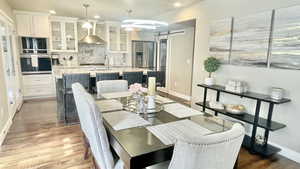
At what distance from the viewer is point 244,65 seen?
2986mm

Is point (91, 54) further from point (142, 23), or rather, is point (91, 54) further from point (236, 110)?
point (236, 110)

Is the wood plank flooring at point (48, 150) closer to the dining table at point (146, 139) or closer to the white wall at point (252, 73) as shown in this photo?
the white wall at point (252, 73)

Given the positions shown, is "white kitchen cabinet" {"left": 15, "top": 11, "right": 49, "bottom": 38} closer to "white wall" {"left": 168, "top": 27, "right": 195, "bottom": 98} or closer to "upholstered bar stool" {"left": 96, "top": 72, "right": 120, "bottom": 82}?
"upholstered bar stool" {"left": 96, "top": 72, "right": 120, "bottom": 82}

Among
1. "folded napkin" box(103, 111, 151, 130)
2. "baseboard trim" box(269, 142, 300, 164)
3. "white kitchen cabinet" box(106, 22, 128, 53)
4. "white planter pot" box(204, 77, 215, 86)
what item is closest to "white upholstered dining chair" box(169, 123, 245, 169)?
"folded napkin" box(103, 111, 151, 130)

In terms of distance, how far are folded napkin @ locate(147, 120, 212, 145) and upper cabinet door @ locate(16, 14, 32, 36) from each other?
5.18m

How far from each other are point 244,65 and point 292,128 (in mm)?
1136

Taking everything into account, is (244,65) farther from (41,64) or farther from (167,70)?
(41,64)

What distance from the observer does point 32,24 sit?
4.98 meters

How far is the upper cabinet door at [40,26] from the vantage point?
16.4 feet

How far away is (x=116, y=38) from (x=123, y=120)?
5.27m

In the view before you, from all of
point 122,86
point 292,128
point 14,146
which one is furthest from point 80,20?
point 292,128

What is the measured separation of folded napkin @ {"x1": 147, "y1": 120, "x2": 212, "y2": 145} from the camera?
1315 millimetres

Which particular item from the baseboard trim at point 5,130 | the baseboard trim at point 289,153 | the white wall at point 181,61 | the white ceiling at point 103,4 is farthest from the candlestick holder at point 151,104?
the white wall at point 181,61

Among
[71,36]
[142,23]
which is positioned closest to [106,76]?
[142,23]
